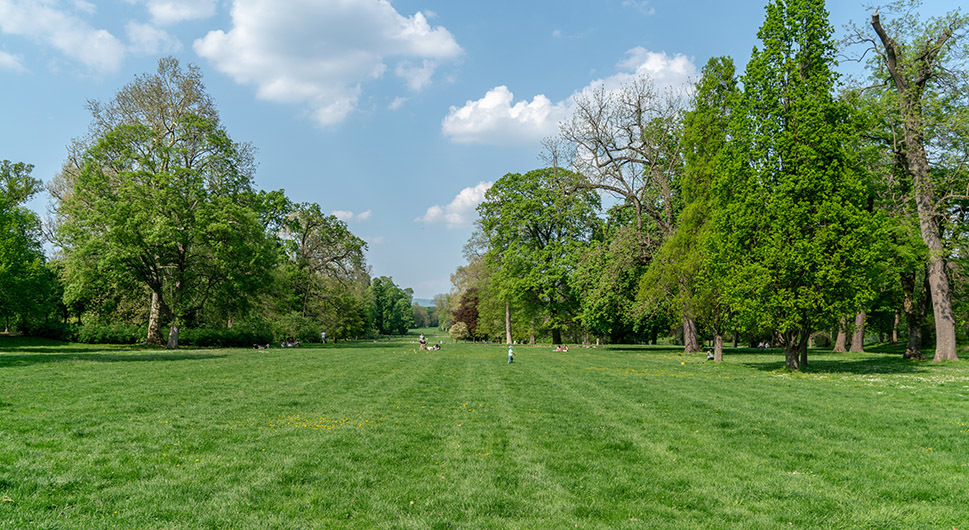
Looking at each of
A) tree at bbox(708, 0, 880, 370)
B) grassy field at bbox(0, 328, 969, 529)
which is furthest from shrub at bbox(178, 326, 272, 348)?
tree at bbox(708, 0, 880, 370)

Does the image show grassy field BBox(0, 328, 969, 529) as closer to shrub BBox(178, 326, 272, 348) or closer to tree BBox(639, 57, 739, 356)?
tree BBox(639, 57, 739, 356)

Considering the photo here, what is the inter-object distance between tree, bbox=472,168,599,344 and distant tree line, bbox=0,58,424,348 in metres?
18.6

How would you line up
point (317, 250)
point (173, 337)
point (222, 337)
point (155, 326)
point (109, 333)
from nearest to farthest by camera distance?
1. point (173, 337)
2. point (155, 326)
3. point (109, 333)
4. point (222, 337)
5. point (317, 250)

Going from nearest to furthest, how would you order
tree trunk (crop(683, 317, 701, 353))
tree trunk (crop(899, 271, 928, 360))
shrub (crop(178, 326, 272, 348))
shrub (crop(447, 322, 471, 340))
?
tree trunk (crop(899, 271, 928, 360)) < tree trunk (crop(683, 317, 701, 353)) < shrub (crop(178, 326, 272, 348)) < shrub (crop(447, 322, 471, 340))

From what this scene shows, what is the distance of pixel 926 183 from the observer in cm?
2238

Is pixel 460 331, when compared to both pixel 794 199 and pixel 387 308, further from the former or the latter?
pixel 794 199

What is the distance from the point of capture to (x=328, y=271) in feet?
171

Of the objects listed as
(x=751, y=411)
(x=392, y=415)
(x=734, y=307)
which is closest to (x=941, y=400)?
(x=751, y=411)

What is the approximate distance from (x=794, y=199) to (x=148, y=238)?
106 feet

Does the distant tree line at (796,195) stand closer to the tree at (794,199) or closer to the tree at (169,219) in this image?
the tree at (794,199)

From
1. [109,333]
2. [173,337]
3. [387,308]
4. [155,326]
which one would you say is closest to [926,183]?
[173,337]

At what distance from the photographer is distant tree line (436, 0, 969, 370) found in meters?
18.4

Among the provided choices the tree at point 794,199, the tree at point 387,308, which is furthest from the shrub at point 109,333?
the tree at point 387,308

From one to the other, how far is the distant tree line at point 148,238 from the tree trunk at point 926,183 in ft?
118
